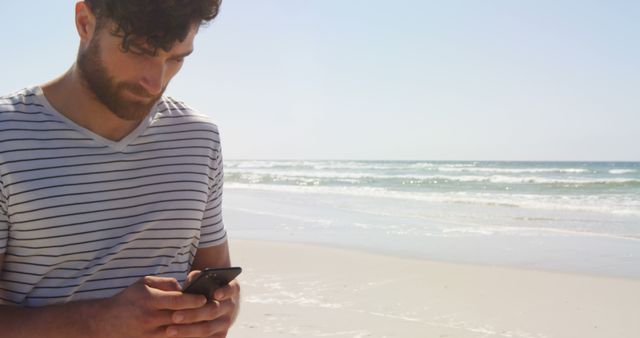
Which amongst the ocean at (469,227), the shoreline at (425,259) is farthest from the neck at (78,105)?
the ocean at (469,227)

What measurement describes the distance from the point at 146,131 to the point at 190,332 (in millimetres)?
534

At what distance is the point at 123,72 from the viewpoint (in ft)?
4.76

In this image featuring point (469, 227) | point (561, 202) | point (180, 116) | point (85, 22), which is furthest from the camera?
point (561, 202)

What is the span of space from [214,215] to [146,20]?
0.62m

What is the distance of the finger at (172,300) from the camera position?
4.56 ft

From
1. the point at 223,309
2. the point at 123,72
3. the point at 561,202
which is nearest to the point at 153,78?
the point at 123,72

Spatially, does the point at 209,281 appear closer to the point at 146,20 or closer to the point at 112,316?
the point at 112,316

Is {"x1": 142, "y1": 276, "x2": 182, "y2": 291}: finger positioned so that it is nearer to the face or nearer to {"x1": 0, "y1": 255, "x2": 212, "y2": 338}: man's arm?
{"x1": 0, "y1": 255, "x2": 212, "y2": 338}: man's arm

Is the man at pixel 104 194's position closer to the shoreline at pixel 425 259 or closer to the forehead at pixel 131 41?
the forehead at pixel 131 41

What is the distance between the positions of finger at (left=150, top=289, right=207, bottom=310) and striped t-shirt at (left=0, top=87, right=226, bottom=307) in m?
0.24

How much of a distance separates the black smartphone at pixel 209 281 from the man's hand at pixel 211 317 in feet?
0.05

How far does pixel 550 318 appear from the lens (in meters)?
5.78

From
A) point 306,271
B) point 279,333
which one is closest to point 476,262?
point 306,271

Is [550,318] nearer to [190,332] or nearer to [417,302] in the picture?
[417,302]
